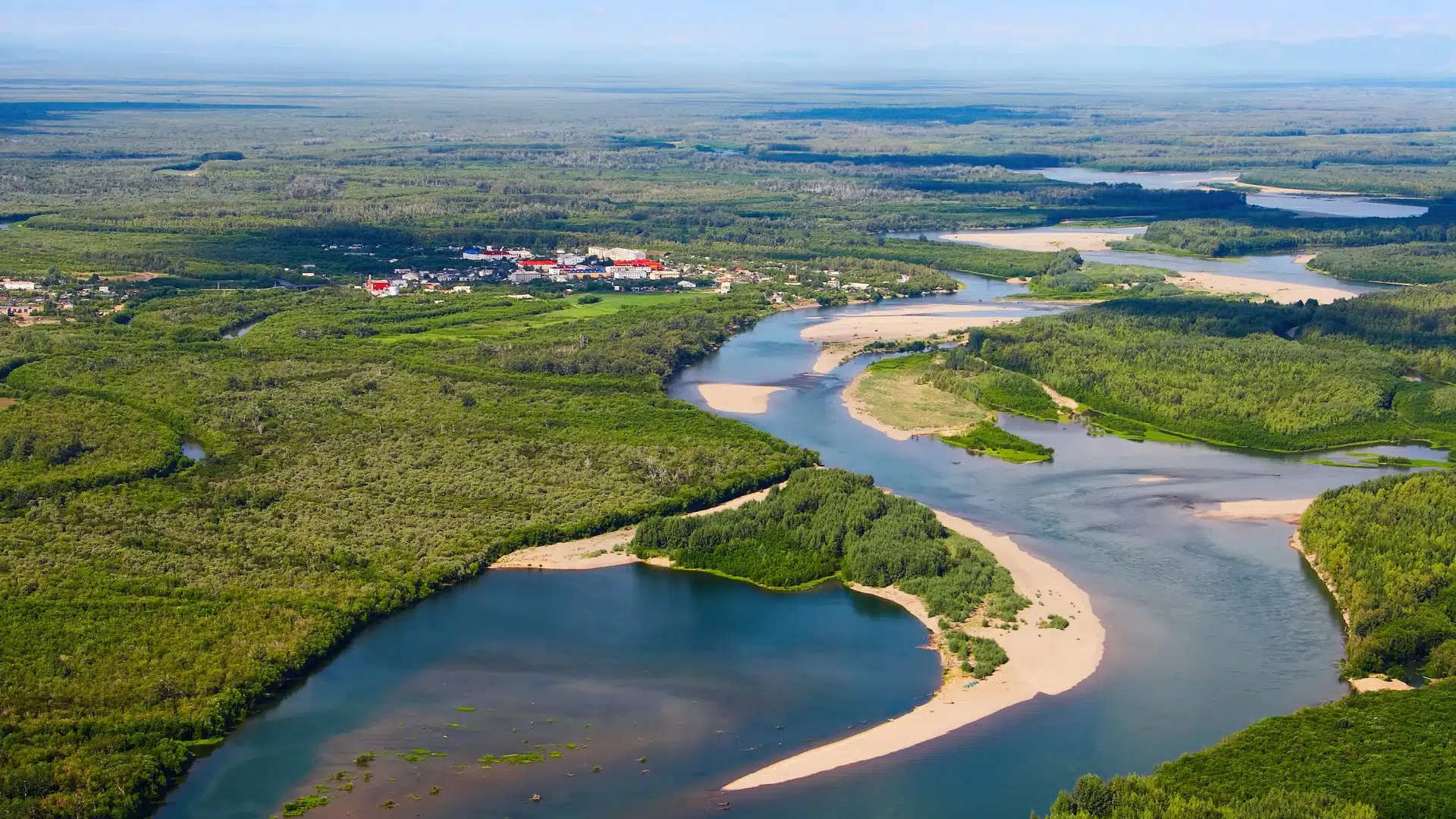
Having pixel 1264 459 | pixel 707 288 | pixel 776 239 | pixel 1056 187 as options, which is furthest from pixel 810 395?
pixel 1056 187

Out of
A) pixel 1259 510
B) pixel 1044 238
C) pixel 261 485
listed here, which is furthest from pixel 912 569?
pixel 1044 238

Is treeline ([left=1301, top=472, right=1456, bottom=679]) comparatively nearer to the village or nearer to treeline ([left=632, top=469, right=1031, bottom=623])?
treeline ([left=632, top=469, right=1031, bottom=623])

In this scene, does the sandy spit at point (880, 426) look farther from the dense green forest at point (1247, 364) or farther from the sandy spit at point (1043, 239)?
the sandy spit at point (1043, 239)

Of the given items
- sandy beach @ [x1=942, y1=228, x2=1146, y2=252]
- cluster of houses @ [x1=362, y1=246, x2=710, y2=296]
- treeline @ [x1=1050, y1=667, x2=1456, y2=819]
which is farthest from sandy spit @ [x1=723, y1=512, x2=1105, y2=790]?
sandy beach @ [x1=942, y1=228, x2=1146, y2=252]

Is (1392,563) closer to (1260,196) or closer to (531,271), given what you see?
(531,271)

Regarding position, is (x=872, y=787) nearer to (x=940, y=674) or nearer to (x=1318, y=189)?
(x=940, y=674)

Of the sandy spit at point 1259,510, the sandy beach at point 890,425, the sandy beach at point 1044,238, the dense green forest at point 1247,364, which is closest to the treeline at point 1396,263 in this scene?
the dense green forest at point 1247,364
